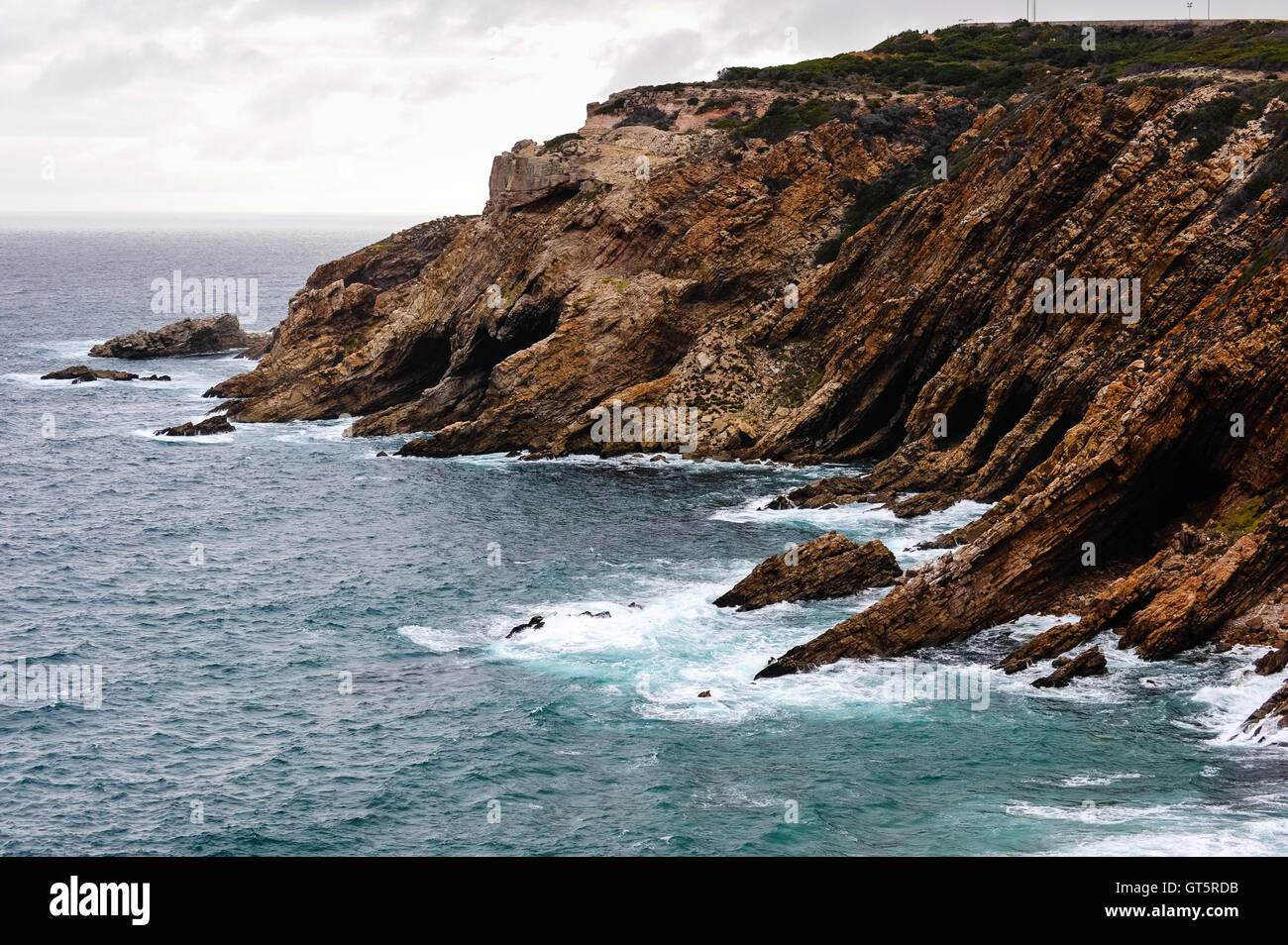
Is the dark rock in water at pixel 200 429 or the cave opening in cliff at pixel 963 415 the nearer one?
the cave opening in cliff at pixel 963 415

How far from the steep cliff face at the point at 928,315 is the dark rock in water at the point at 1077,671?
1.69 m

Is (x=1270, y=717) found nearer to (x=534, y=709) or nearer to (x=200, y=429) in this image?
(x=534, y=709)

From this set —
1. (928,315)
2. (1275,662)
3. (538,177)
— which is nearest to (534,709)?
(1275,662)

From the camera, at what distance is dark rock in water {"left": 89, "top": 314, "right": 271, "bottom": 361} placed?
5620 inches

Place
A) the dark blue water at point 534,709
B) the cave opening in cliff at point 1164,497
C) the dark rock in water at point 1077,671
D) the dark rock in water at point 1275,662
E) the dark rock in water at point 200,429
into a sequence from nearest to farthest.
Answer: the dark blue water at point 534,709 → the dark rock in water at point 1275,662 → the dark rock in water at point 1077,671 → the cave opening in cliff at point 1164,497 → the dark rock in water at point 200,429

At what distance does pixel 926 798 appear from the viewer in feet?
127

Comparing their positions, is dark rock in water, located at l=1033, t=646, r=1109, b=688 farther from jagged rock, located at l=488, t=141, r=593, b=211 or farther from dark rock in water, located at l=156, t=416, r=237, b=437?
dark rock in water, located at l=156, t=416, r=237, b=437

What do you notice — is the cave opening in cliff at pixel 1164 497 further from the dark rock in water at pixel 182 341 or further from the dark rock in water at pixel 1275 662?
the dark rock in water at pixel 182 341

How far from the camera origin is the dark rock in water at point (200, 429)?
10188cm

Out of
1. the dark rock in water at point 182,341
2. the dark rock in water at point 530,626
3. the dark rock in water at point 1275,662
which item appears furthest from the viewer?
the dark rock in water at point 182,341

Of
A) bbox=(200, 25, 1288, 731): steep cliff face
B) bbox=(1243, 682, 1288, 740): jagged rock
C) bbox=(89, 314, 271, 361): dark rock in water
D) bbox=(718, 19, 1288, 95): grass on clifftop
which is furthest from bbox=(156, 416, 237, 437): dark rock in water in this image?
bbox=(1243, 682, 1288, 740): jagged rock

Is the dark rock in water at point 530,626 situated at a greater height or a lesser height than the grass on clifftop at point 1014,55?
lesser

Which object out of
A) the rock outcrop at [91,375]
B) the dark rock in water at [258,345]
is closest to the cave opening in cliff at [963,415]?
the dark rock in water at [258,345]
